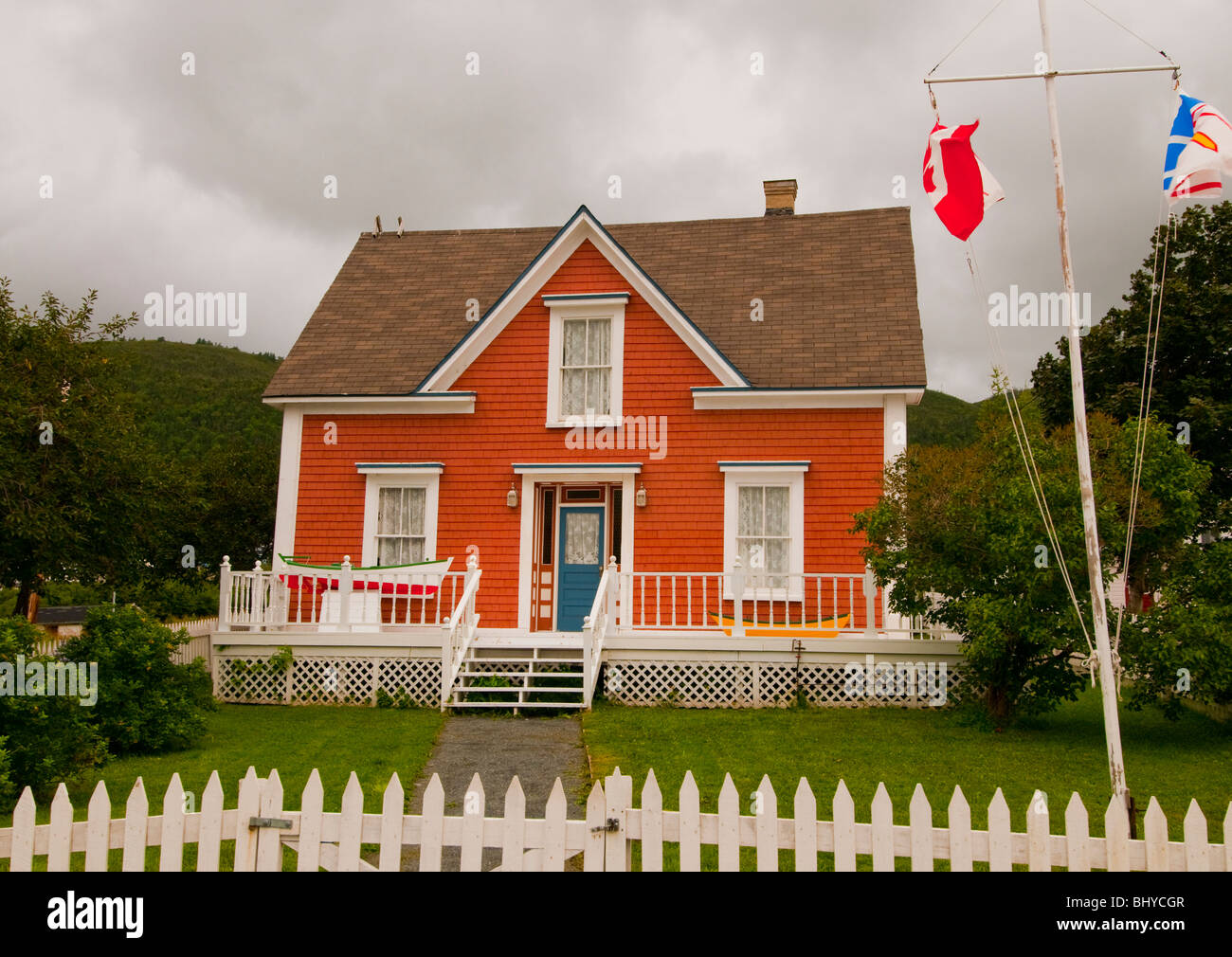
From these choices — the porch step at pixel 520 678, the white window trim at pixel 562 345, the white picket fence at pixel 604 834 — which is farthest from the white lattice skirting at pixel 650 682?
the white picket fence at pixel 604 834

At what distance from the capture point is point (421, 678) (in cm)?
1427

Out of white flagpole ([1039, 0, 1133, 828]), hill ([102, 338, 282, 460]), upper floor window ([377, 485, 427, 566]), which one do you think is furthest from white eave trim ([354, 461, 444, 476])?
white flagpole ([1039, 0, 1133, 828])

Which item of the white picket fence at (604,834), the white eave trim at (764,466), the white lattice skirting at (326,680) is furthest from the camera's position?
the white eave trim at (764,466)

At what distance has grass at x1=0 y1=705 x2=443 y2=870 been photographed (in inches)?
332

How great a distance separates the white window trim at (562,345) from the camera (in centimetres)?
1647

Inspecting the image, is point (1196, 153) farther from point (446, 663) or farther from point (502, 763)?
point (446, 663)

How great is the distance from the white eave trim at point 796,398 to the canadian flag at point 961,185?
7738 mm

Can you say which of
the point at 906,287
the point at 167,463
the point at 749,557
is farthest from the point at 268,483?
the point at 906,287

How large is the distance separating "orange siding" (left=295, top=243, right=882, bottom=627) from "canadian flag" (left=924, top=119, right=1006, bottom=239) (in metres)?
8.15

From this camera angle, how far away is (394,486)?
666 inches

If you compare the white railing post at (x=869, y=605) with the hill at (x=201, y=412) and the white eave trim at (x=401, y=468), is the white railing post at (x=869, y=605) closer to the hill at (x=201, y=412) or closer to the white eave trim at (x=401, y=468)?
the white eave trim at (x=401, y=468)

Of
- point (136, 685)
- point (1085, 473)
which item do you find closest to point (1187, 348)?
point (1085, 473)

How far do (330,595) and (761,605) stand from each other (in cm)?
650

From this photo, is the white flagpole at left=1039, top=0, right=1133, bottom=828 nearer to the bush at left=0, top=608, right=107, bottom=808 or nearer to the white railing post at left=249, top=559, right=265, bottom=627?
the bush at left=0, top=608, right=107, bottom=808
